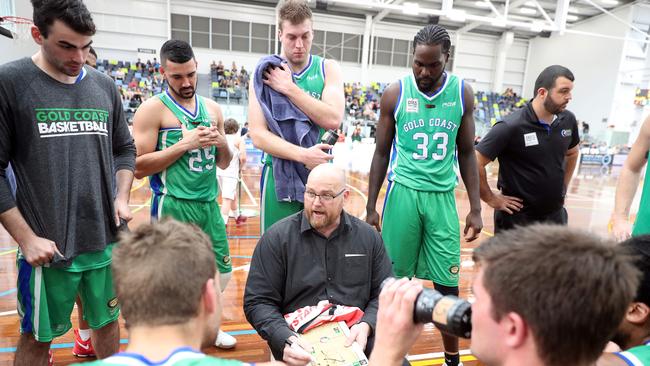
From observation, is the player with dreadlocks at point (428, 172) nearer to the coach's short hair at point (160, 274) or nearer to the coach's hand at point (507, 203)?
the coach's hand at point (507, 203)

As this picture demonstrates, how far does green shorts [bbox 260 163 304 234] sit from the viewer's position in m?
2.58

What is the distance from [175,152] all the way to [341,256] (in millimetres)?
1250

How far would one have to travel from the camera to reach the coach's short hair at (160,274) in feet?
3.36

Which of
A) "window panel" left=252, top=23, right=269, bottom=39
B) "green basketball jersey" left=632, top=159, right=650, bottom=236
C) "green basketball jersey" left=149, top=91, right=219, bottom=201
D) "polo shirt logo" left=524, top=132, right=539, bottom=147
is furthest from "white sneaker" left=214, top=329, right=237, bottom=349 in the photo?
"window panel" left=252, top=23, right=269, bottom=39

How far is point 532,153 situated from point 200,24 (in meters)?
20.7

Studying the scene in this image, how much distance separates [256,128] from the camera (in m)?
2.41

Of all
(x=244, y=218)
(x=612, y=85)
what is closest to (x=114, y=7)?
(x=244, y=218)

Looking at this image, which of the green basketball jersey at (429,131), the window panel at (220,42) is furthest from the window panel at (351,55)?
the green basketball jersey at (429,131)

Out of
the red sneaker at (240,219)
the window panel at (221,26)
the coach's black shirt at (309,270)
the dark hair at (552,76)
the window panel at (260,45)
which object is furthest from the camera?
the window panel at (260,45)

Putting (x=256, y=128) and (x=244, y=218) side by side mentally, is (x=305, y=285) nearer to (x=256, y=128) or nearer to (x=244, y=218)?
(x=256, y=128)

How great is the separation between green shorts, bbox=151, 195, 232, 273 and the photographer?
2.05 m

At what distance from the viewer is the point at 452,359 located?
2.72 m

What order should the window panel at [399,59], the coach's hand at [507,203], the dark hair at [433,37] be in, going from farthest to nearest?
the window panel at [399,59] → the coach's hand at [507,203] → the dark hair at [433,37]

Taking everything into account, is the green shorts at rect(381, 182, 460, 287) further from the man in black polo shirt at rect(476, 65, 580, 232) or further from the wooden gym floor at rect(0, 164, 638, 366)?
the wooden gym floor at rect(0, 164, 638, 366)
